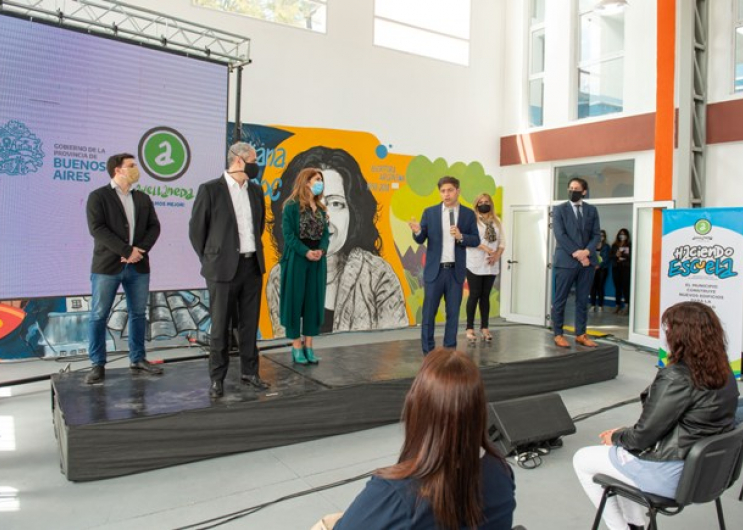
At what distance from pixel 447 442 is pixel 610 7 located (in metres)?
7.64

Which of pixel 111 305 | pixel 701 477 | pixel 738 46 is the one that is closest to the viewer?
pixel 701 477

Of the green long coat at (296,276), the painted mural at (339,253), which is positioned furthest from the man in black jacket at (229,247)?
the painted mural at (339,253)

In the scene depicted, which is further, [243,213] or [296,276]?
[296,276]

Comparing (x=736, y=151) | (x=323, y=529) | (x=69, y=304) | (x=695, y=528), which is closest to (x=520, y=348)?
(x=695, y=528)

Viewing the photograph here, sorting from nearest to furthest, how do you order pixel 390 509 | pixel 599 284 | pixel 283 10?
1. pixel 390 509
2. pixel 283 10
3. pixel 599 284

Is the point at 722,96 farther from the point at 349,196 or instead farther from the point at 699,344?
the point at 699,344

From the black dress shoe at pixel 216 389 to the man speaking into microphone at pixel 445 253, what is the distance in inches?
72.2

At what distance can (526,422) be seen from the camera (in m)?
3.62

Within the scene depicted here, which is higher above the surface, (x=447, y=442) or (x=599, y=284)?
(x=447, y=442)

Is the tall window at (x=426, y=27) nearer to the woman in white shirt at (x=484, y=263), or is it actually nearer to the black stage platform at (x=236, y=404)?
the woman in white shirt at (x=484, y=263)

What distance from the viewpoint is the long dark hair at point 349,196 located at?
23.4 feet

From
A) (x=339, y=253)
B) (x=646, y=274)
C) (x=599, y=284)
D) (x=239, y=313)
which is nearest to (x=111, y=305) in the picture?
(x=239, y=313)

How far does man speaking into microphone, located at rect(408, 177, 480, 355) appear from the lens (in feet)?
15.6

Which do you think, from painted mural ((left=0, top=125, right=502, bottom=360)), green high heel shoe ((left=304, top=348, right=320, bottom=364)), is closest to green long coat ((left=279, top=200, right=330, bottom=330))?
green high heel shoe ((left=304, top=348, right=320, bottom=364))
